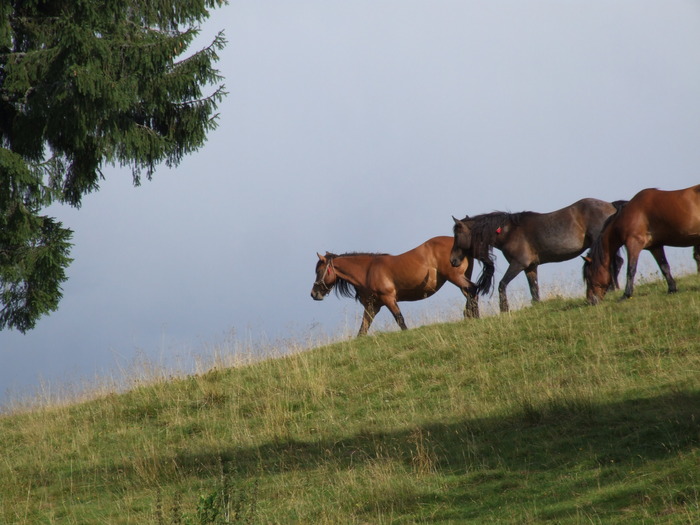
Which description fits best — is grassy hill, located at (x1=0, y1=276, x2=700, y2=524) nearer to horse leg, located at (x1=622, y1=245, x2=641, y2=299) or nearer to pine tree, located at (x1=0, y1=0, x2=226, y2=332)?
horse leg, located at (x1=622, y1=245, x2=641, y2=299)

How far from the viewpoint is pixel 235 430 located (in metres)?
12.0

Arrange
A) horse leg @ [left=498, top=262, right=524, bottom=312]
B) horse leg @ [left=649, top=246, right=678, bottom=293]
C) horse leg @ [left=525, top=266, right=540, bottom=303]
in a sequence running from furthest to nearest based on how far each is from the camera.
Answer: horse leg @ [left=525, top=266, right=540, bottom=303], horse leg @ [left=498, top=262, right=524, bottom=312], horse leg @ [left=649, top=246, right=678, bottom=293]

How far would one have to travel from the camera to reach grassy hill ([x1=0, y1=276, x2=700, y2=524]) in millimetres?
7723

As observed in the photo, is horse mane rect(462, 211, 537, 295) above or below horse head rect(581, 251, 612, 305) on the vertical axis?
above

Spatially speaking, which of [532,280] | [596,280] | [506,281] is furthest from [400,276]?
[596,280]

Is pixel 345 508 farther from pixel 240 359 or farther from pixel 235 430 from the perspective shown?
pixel 240 359

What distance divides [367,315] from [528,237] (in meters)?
→ 3.79

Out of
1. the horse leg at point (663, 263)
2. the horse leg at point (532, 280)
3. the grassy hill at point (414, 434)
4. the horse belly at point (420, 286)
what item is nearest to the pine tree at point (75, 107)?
the grassy hill at point (414, 434)

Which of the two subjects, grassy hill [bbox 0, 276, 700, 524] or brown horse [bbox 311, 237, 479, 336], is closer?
grassy hill [bbox 0, 276, 700, 524]

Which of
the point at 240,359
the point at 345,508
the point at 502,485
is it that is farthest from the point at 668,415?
the point at 240,359

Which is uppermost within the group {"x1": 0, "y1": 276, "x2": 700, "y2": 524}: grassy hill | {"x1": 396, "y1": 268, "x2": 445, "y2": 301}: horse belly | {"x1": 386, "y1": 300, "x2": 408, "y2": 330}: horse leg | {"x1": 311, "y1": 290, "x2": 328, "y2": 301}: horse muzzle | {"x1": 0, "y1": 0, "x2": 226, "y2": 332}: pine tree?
{"x1": 0, "y1": 0, "x2": 226, "y2": 332}: pine tree

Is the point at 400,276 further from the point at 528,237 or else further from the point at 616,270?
the point at 616,270

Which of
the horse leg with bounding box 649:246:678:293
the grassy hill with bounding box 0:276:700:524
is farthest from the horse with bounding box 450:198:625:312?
the horse leg with bounding box 649:246:678:293

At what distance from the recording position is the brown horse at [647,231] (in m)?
14.7
